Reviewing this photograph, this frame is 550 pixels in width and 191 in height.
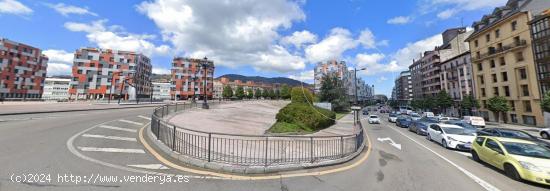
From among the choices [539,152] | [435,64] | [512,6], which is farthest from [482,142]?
[435,64]

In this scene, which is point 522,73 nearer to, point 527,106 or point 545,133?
point 527,106

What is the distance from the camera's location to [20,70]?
218 ft

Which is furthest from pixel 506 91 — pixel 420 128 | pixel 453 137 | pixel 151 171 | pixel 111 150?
pixel 111 150

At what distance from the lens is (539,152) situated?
8.09 metres

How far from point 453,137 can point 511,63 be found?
37328mm

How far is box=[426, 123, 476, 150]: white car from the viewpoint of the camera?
43.9 ft

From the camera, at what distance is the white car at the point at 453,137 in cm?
1339

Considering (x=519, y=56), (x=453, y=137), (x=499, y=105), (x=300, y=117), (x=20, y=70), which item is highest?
(x=20, y=70)

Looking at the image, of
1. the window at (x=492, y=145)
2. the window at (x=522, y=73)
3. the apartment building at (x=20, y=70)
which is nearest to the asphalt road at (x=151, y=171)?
the window at (x=492, y=145)

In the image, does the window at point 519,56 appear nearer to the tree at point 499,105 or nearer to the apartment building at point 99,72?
the tree at point 499,105

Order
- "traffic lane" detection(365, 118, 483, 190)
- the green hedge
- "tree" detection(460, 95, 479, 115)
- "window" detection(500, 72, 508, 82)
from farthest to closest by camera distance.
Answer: "tree" detection(460, 95, 479, 115) → "window" detection(500, 72, 508, 82) → the green hedge → "traffic lane" detection(365, 118, 483, 190)

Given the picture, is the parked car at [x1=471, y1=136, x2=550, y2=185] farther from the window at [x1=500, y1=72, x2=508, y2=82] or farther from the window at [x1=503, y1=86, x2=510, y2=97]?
the window at [x1=500, y1=72, x2=508, y2=82]

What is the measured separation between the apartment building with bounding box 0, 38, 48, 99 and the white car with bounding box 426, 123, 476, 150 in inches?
3746

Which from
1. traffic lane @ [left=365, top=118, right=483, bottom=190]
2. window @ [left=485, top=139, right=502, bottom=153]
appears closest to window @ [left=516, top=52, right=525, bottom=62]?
window @ [left=485, top=139, right=502, bottom=153]
